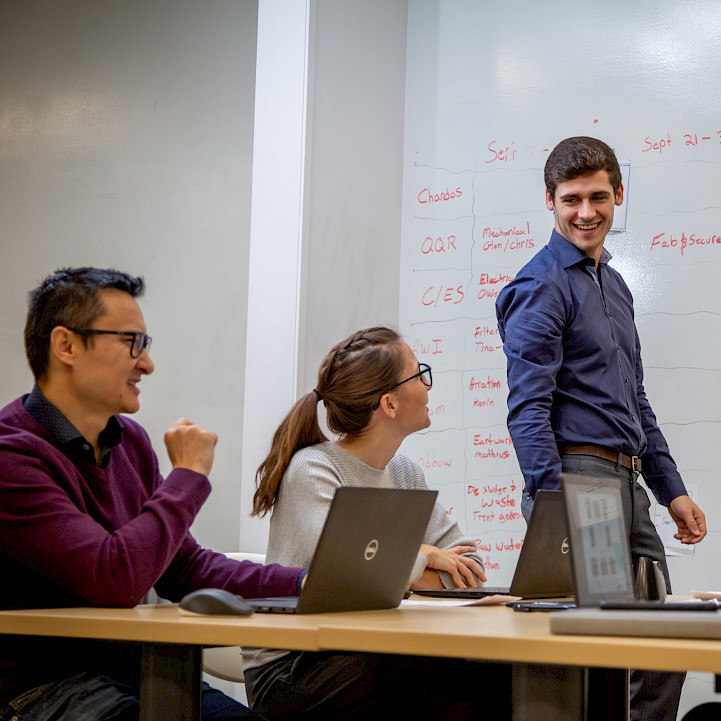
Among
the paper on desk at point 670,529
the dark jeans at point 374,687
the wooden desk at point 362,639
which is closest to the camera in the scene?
the wooden desk at point 362,639

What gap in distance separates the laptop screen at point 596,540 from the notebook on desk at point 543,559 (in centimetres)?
30

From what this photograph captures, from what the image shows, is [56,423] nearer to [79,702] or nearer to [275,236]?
[79,702]

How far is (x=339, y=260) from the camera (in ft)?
11.2

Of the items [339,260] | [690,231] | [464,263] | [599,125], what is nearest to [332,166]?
[339,260]

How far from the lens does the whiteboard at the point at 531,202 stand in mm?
3221

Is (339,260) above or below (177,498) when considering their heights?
above

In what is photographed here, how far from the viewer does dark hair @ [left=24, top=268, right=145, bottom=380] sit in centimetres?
173

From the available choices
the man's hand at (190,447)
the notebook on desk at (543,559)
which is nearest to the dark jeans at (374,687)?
the notebook on desk at (543,559)

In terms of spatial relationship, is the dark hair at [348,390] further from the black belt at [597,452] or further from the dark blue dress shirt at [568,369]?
the black belt at [597,452]

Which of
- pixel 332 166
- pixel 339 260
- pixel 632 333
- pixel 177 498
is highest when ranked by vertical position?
pixel 332 166

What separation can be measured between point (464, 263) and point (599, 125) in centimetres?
65

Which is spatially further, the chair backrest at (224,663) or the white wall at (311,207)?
the white wall at (311,207)

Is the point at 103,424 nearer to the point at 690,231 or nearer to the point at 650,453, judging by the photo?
the point at 650,453

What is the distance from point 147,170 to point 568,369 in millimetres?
1792
